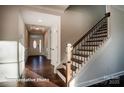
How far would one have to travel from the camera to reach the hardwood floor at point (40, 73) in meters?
1.70

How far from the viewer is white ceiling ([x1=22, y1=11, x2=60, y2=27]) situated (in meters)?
1.70

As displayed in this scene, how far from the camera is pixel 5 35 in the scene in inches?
64.9

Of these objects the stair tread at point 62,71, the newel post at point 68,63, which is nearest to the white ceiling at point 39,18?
the newel post at point 68,63

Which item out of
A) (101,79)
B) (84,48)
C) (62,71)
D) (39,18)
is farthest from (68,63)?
(39,18)

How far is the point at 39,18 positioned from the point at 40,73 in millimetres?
687

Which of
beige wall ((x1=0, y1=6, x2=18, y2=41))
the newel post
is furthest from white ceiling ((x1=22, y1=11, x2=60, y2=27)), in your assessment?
the newel post

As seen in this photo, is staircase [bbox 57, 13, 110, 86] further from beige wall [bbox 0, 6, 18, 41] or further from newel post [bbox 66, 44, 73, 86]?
beige wall [bbox 0, 6, 18, 41]

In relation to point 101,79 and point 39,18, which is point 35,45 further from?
point 101,79

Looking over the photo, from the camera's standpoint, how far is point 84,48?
1.84m

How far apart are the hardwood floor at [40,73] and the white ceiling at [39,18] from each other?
0.44 metres

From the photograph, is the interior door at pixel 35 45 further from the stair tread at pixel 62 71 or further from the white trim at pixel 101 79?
the white trim at pixel 101 79
